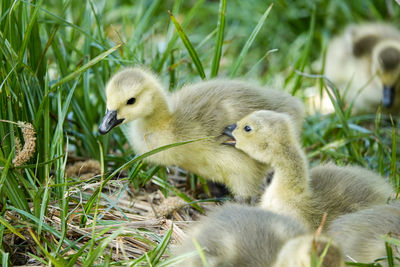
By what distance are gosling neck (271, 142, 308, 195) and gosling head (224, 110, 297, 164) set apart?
0.8 inches

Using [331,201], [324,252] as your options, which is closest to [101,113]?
[331,201]

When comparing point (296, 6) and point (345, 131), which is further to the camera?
point (296, 6)

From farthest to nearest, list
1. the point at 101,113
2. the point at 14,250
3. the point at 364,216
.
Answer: the point at 101,113 < the point at 14,250 < the point at 364,216

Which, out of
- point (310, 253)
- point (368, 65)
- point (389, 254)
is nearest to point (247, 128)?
point (389, 254)

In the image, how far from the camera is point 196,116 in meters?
2.76

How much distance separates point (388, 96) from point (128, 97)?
7.01 feet

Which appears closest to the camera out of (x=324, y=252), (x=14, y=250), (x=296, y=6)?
(x=324, y=252)

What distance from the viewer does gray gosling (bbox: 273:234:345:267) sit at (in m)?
1.57

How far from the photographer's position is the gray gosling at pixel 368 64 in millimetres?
4062

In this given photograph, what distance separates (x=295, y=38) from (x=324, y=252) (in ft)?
12.6

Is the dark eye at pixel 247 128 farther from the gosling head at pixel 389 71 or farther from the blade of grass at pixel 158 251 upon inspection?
the gosling head at pixel 389 71

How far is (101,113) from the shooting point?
128 inches

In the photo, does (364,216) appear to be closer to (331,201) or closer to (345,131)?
(331,201)

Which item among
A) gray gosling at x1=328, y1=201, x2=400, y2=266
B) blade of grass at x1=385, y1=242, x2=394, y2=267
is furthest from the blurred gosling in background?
blade of grass at x1=385, y1=242, x2=394, y2=267
